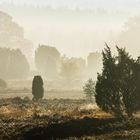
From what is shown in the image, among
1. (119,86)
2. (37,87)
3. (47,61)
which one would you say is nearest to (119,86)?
(119,86)

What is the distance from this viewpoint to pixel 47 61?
136 meters

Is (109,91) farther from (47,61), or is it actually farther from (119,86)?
(47,61)

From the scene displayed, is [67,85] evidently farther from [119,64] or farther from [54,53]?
[119,64]

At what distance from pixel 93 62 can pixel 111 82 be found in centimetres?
10846

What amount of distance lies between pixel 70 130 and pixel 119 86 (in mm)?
8422

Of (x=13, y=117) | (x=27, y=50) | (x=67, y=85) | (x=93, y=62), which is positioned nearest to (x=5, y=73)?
(x=67, y=85)

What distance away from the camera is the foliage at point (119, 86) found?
40.0m

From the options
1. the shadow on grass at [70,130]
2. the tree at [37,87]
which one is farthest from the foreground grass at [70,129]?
the tree at [37,87]

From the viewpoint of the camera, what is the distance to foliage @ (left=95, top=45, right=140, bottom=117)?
1576 inches

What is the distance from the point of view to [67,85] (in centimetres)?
12412

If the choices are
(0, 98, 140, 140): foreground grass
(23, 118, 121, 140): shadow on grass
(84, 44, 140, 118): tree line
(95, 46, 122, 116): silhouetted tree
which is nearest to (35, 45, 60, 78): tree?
(0, 98, 140, 140): foreground grass

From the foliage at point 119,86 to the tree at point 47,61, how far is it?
9465 cm

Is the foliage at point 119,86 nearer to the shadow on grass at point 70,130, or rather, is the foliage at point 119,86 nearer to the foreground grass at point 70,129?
the foreground grass at point 70,129

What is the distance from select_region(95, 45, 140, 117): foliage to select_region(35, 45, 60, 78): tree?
9465 centimetres
